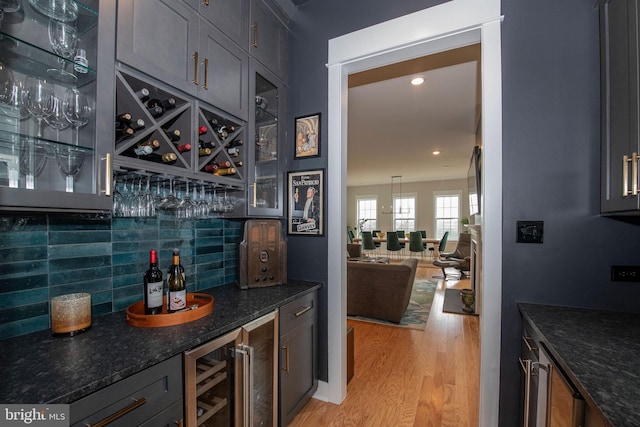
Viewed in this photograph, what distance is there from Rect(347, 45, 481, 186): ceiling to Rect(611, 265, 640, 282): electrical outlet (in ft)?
6.57

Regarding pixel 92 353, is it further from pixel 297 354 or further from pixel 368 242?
pixel 368 242

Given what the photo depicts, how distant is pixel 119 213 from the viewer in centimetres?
130

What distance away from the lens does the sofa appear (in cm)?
373

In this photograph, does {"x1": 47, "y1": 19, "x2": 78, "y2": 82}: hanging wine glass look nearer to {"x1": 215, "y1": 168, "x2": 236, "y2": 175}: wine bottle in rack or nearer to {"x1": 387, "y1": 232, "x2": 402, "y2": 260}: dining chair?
{"x1": 215, "y1": 168, "x2": 236, "y2": 175}: wine bottle in rack

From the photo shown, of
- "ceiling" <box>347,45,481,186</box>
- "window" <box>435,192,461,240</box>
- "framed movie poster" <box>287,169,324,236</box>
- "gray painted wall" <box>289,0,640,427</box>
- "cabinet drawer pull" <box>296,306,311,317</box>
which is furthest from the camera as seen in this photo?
"window" <box>435,192,461,240</box>

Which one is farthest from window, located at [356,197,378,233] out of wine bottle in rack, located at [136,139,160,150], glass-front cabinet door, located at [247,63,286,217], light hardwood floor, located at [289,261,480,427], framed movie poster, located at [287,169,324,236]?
wine bottle in rack, located at [136,139,160,150]

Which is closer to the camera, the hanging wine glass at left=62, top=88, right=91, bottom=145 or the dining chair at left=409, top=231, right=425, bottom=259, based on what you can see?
the hanging wine glass at left=62, top=88, right=91, bottom=145

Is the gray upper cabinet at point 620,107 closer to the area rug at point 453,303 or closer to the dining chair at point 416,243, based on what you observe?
the area rug at point 453,303

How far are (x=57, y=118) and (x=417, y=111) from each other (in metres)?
3.75

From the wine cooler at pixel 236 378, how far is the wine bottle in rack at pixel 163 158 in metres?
0.86

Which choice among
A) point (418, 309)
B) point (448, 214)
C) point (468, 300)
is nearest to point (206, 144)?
point (418, 309)

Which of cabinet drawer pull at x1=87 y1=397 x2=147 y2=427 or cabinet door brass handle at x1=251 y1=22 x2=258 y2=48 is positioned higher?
cabinet door brass handle at x1=251 y1=22 x2=258 y2=48

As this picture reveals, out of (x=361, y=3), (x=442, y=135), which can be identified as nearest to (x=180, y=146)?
(x=361, y=3)

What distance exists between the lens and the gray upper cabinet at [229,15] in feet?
5.27
